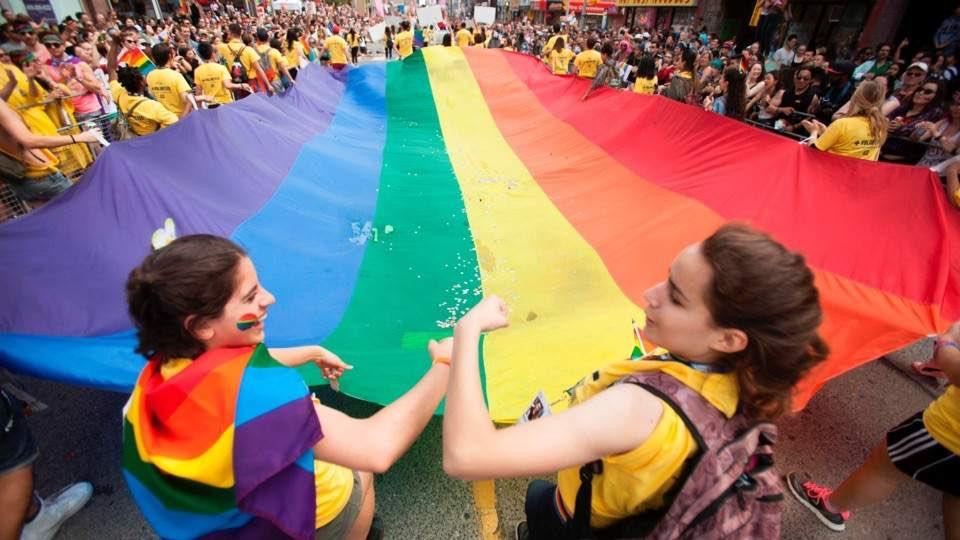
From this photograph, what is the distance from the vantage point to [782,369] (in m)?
0.91

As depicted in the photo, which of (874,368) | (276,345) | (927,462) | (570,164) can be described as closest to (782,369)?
(927,462)

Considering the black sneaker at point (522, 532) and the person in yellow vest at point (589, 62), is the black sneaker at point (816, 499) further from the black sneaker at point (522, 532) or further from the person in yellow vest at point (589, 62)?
the person in yellow vest at point (589, 62)

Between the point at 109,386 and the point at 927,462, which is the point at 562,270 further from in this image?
the point at 109,386

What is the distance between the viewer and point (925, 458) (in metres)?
1.72

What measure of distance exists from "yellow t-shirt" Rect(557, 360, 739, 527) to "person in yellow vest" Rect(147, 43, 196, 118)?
5.74m

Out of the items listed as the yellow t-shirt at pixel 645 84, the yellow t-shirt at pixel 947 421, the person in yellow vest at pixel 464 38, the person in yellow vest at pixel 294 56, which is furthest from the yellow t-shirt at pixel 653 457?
the person in yellow vest at pixel 464 38

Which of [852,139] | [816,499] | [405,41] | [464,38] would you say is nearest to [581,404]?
[816,499]

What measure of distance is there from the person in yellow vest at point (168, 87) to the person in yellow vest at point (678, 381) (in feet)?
18.2

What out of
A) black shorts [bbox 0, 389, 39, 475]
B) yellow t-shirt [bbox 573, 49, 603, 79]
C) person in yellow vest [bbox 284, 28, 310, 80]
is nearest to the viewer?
black shorts [bbox 0, 389, 39, 475]

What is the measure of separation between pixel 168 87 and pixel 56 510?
4.62m

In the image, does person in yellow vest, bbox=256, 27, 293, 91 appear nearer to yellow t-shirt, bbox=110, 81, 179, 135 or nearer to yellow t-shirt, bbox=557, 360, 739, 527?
yellow t-shirt, bbox=110, 81, 179, 135

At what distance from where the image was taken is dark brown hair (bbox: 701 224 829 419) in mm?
875

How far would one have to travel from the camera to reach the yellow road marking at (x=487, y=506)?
1.53m

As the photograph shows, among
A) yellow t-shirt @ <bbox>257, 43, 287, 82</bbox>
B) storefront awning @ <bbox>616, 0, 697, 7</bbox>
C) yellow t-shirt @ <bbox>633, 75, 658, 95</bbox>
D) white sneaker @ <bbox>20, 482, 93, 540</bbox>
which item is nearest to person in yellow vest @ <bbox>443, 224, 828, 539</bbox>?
white sneaker @ <bbox>20, 482, 93, 540</bbox>
